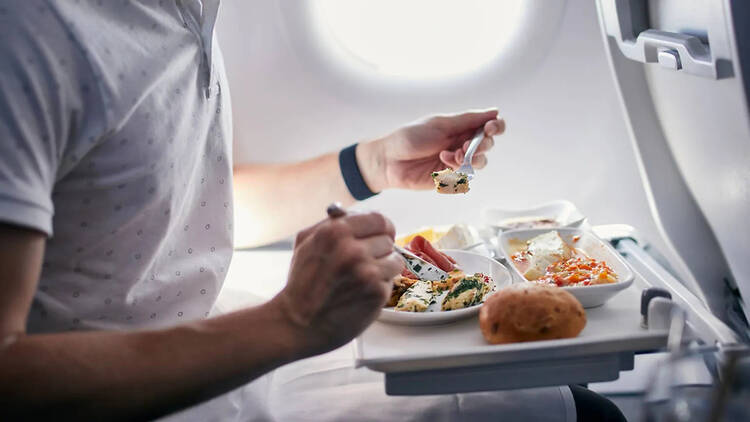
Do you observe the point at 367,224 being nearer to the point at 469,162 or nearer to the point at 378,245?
the point at 378,245

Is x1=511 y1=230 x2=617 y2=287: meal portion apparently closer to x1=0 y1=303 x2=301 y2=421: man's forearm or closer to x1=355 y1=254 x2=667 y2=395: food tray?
x1=355 y1=254 x2=667 y2=395: food tray

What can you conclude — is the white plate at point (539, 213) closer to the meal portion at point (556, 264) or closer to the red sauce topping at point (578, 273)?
the meal portion at point (556, 264)

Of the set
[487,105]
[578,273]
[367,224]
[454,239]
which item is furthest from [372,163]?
[367,224]

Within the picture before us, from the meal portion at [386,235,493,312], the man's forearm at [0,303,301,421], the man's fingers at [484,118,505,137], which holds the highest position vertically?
the man's forearm at [0,303,301,421]

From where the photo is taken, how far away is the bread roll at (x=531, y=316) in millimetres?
868

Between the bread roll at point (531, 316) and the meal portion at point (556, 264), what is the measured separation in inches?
5.8

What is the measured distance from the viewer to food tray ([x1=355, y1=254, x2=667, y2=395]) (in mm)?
848

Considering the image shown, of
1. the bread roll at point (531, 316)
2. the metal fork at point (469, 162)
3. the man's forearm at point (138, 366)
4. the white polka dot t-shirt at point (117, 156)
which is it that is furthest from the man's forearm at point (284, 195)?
the man's forearm at point (138, 366)

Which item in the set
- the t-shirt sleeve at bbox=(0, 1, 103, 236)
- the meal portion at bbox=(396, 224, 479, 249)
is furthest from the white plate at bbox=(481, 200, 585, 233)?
the t-shirt sleeve at bbox=(0, 1, 103, 236)

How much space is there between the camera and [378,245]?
82 centimetres

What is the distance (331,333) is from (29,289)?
33 centimetres

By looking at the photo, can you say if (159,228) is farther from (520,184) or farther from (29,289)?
Result: (520,184)

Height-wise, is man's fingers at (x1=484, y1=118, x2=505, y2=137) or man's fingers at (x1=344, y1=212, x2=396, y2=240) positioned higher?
man's fingers at (x1=344, y1=212, x2=396, y2=240)

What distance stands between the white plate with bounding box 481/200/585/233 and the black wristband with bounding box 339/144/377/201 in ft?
1.11
